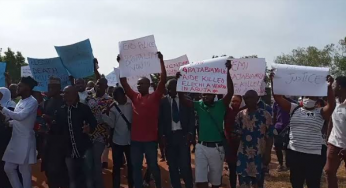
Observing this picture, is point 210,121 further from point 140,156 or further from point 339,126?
point 339,126

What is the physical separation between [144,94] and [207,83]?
102 cm

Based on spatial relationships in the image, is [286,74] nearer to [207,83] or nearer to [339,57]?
[207,83]

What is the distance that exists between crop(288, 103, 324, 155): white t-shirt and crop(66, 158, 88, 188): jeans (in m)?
3.11

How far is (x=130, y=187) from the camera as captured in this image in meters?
7.13

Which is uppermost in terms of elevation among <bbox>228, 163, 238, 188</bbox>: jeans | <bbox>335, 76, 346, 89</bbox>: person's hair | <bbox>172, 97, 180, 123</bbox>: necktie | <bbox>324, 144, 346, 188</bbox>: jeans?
<bbox>335, 76, 346, 89</bbox>: person's hair

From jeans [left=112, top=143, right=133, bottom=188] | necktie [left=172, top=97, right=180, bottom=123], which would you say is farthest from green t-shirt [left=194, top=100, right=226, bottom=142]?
jeans [left=112, top=143, right=133, bottom=188]

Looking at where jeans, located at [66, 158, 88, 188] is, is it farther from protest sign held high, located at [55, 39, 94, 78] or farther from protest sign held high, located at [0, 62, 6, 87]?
protest sign held high, located at [0, 62, 6, 87]

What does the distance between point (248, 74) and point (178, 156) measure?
5.90 ft

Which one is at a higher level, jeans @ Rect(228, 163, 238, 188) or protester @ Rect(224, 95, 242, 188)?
protester @ Rect(224, 95, 242, 188)

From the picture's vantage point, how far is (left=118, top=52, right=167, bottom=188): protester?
21.1ft

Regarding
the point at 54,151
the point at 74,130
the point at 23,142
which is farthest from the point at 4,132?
the point at 74,130

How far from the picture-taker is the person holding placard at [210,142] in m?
6.00

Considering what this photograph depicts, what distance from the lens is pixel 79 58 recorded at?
754 cm

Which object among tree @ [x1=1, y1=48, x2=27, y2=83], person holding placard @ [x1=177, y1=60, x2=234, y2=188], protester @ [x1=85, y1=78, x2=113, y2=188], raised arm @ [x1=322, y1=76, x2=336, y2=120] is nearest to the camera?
raised arm @ [x1=322, y1=76, x2=336, y2=120]
